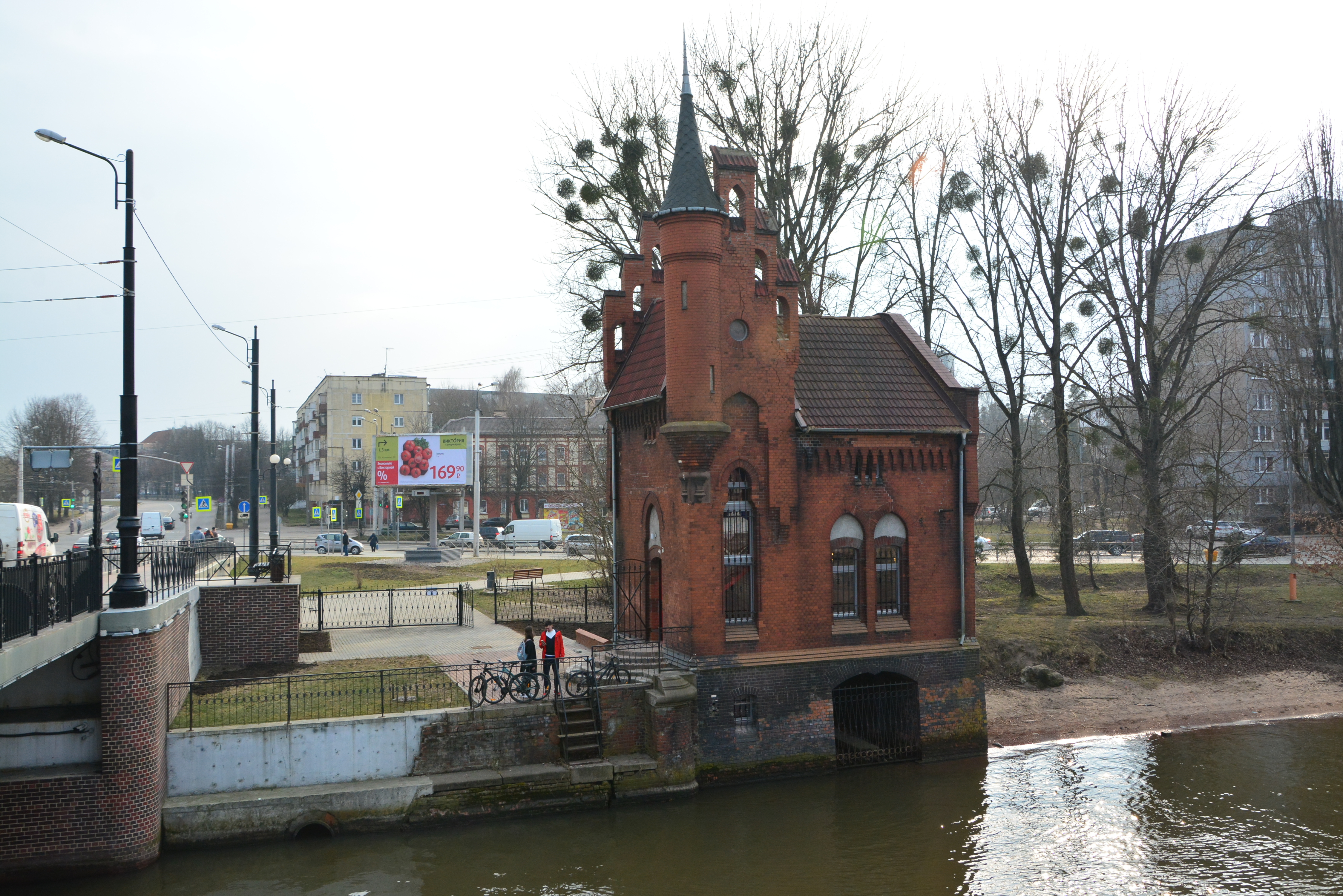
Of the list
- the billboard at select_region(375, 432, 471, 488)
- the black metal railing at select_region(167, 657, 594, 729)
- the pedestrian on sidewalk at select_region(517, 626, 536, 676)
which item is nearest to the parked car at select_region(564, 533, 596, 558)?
the billboard at select_region(375, 432, 471, 488)

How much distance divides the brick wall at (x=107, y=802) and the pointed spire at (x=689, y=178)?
11.9 meters

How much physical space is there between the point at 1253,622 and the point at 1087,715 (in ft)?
34.7

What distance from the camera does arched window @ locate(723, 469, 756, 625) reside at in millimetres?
18625

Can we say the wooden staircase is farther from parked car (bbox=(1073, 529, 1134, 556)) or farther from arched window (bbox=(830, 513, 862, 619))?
parked car (bbox=(1073, 529, 1134, 556))

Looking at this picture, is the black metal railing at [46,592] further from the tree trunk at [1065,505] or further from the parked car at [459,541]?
the parked car at [459,541]

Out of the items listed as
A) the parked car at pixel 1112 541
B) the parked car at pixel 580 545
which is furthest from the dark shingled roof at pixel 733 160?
the parked car at pixel 1112 541

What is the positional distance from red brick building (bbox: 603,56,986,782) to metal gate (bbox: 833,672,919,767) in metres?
0.04

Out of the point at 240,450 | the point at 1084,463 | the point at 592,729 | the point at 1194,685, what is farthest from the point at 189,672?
the point at 240,450

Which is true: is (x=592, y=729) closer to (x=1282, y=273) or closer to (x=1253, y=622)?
(x=1253, y=622)

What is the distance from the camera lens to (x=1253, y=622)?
2923 cm

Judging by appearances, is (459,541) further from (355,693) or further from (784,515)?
(784,515)

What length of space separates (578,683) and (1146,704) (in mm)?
15279

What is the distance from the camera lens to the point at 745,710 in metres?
18.0

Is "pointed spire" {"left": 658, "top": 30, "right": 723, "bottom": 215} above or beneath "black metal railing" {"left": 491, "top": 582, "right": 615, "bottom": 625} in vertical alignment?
above
